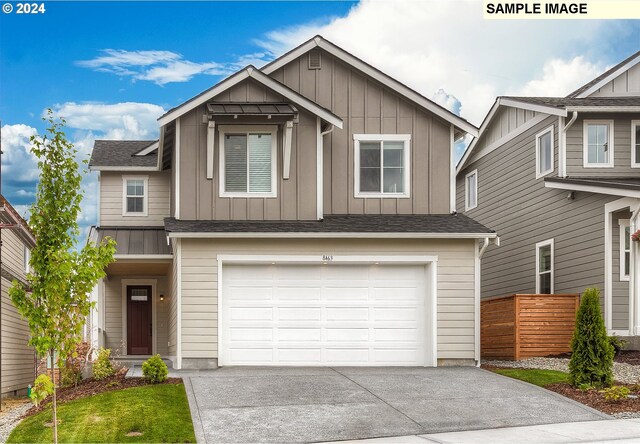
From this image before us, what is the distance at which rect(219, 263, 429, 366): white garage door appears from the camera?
62.1ft

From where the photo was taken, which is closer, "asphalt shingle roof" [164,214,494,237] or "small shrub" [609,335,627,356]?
"asphalt shingle roof" [164,214,494,237]

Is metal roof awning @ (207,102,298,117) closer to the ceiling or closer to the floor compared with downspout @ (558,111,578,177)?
closer to the ceiling

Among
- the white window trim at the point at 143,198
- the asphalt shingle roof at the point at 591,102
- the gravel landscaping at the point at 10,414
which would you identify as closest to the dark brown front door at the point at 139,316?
the white window trim at the point at 143,198

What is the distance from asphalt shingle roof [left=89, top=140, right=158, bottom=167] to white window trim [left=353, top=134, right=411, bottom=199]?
281 inches

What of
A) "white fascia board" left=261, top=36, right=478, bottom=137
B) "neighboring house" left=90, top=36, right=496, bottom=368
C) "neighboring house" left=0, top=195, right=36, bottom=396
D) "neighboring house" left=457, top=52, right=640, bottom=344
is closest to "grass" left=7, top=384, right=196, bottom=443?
"neighboring house" left=90, top=36, right=496, bottom=368

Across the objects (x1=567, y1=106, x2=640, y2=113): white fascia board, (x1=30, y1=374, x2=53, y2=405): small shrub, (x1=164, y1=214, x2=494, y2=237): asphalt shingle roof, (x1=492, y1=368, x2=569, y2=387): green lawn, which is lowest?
(x1=492, y1=368, x2=569, y2=387): green lawn

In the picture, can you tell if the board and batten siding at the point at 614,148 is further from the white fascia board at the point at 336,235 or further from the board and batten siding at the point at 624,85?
the white fascia board at the point at 336,235

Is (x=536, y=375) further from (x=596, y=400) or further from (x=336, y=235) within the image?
(x=336, y=235)

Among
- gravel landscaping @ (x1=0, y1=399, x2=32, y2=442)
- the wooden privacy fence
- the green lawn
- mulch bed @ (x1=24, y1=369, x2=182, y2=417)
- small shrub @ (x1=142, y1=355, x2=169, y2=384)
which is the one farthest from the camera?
the wooden privacy fence

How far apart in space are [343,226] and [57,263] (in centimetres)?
854

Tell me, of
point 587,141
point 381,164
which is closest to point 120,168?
point 381,164

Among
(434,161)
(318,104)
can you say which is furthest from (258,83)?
(434,161)

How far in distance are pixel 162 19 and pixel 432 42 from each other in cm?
920

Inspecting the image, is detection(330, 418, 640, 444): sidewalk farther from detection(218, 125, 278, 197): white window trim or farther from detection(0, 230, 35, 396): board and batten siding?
detection(0, 230, 35, 396): board and batten siding
